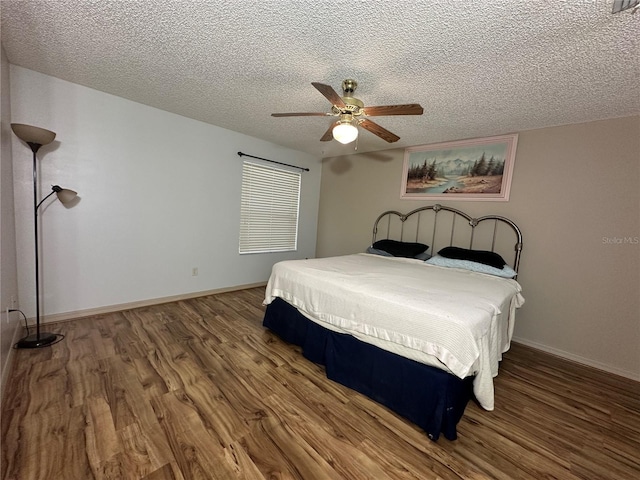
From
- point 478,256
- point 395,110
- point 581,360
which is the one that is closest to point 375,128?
point 395,110

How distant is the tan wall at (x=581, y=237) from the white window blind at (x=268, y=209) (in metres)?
2.98

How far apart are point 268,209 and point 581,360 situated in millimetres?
4387

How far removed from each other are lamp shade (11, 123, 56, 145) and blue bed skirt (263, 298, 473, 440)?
8.84 feet

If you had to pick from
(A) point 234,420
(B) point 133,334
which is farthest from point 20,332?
(A) point 234,420

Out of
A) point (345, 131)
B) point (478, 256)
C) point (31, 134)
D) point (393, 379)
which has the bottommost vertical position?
point (393, 379)

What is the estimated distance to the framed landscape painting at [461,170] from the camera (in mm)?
3084

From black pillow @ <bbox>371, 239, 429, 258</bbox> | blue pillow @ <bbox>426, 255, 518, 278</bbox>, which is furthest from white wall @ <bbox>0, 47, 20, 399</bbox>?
blue pillow @ <bbox>426, 255, 518, 278</bbox>

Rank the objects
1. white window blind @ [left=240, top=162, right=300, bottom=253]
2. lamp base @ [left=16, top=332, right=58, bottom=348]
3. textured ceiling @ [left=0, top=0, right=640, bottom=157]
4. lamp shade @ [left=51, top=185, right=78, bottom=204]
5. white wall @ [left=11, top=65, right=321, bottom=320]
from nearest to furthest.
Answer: textured ceiling @ [left=0, top=0, right=640, bottom=157]
lamp base @ [left=16, top=332, right=58, bottom=348]
lamp shade @ [left=51, top=185, right=78, bottom=204]
white wall @ [left=11, top=65, right=321, bottom=320]
white window blind @ [left=240, top=162, right=300, bottom=253]

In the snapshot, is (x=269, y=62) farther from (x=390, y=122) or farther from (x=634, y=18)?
(x=634, y=18)

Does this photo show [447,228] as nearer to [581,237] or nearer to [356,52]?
[581,237]

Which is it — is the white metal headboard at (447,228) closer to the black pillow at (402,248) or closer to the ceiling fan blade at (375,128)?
the black pillow at (402,248)

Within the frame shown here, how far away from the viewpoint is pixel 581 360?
2.61 meters

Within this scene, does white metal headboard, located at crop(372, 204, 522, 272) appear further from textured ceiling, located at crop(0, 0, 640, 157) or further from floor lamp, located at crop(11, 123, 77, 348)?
floor lamp, located at crop(11, 123, 77, 348)

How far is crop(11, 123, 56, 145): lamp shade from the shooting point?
2008 millimetres
